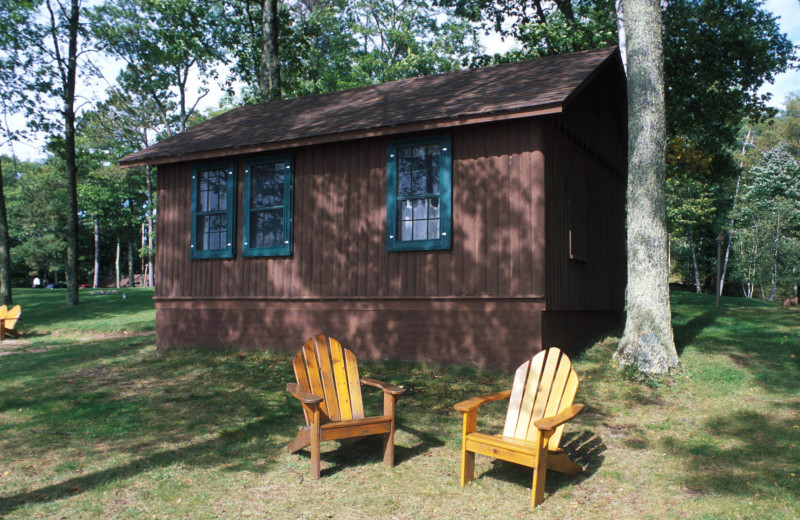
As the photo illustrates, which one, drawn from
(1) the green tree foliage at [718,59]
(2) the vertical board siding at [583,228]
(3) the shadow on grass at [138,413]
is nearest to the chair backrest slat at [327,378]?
(3) the shadow on grass at [138,413]

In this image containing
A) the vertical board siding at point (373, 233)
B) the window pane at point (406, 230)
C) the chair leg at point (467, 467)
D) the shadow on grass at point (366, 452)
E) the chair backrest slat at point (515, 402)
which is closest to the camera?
the chair leg at point (467, 467)

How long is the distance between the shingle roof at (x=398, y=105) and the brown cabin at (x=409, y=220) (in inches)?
2.1

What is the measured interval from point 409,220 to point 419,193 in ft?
1.47

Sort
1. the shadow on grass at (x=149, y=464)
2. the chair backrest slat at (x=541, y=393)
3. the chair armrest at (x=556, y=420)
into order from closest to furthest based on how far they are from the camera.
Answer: the chair armrest at (x=556, y=420) → the shadow on grass at (x=149, y=464) → the chair backrest slat at (x=541, y=393)

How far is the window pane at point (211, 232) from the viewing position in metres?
11.4

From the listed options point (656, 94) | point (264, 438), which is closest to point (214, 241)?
point (264, 438)

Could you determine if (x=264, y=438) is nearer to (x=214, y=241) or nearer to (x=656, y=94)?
(x=214, y=241)

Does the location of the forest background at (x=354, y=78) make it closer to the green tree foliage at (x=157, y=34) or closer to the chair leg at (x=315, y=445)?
the green tree foliage at (x=157, y=34)

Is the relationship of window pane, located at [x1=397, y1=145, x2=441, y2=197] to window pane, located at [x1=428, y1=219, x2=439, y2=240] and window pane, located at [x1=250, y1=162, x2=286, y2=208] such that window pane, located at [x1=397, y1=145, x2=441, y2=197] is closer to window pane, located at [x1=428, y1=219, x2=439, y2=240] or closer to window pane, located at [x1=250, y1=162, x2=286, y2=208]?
window pane, located at [x1=428, y1=219, x2=439, y2=240]

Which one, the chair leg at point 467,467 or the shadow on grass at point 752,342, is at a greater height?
the shadow on grass at point 752,342

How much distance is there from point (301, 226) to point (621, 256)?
289 inches

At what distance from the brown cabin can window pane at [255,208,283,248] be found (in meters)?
0.03

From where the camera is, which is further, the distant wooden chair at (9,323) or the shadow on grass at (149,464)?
the distant wooden chair at (9,323)

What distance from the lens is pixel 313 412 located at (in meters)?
5.22
